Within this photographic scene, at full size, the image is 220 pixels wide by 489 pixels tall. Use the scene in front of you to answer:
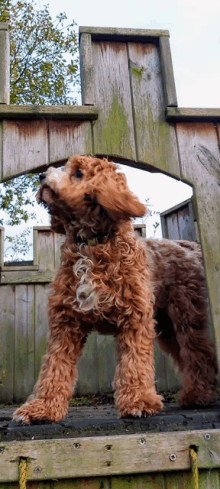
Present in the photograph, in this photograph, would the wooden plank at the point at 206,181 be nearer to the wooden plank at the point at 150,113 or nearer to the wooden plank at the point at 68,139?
the wooden plank at the point at 150,113

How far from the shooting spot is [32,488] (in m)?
1.81

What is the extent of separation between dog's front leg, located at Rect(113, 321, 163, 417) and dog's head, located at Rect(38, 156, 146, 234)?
0.66 m

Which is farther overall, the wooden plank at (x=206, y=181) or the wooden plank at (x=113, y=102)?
the wooden plank at (x=113, y=102)

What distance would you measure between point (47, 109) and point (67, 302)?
1.19 meters

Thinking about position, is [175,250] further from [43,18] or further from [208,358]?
[43,18]

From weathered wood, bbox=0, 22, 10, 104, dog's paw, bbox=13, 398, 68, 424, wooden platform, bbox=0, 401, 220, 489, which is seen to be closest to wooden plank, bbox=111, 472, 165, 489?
wooden platform, bbox=0, 401, 220, 489

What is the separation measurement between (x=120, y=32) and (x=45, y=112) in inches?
29.6

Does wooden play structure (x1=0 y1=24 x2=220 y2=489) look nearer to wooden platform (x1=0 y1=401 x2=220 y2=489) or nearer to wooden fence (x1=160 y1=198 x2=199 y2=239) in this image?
wooden platform (x1=0 y1=401 x2=220 y2=489)

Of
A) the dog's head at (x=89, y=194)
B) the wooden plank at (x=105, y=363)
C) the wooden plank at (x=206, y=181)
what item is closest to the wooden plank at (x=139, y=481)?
the wooden plank at (x=206, y=181)

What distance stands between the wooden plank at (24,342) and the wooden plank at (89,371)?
0.48 m

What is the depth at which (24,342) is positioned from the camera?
4.41 m

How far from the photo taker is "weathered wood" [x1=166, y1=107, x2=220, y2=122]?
9.11 ft

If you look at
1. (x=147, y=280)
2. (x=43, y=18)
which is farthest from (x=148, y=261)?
(x=43, y=18)

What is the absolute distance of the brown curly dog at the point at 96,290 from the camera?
2.42 meters
